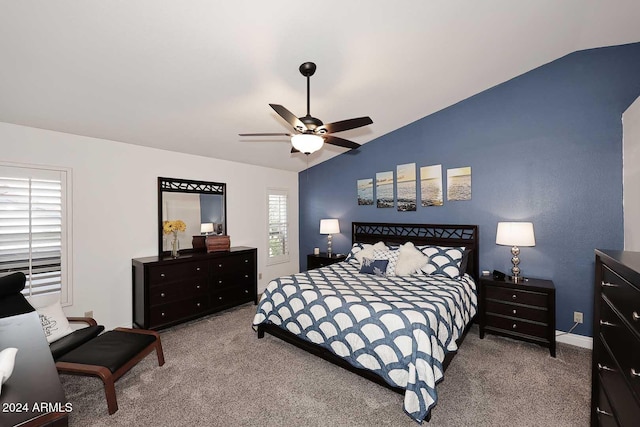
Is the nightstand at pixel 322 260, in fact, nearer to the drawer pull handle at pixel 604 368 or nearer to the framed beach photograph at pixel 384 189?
the framed beach photograph at pixel 384 189

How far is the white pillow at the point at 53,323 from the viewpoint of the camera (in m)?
2.51

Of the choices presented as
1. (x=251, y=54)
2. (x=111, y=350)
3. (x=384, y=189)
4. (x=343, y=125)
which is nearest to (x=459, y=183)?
(x=384, y=189)

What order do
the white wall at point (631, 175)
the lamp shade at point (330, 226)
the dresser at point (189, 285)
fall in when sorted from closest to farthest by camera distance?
the white wall at point (631, 175)
the dresser at point (189, 285)
the lamp shade at point (330, 226)

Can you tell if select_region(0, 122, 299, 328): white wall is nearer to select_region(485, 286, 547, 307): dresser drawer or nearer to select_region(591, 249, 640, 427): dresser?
select_region(485, 286, 547, 307): dresser drawer

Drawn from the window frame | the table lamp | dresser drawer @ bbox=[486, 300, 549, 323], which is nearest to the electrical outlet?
dresser drawer @ bbox=[486, 300, 549, 323]

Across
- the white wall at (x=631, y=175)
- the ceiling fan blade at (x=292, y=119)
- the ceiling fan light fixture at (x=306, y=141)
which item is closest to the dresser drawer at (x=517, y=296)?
A: the white wall at (x=631, y=175)

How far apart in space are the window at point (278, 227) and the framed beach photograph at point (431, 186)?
279 centimetres

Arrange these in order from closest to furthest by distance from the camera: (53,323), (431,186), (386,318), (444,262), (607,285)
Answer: (607,285) < (386,318) < (53,323) < (444,262) < (431,186)

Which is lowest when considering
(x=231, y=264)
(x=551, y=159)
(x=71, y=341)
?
(x=71, y=341)

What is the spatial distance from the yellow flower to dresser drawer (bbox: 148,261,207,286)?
0.59 m

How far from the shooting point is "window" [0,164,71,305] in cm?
283

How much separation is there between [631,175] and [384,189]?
2.82m

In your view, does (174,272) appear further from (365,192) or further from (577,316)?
(577,316)

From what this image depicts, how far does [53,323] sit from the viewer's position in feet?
8.43
